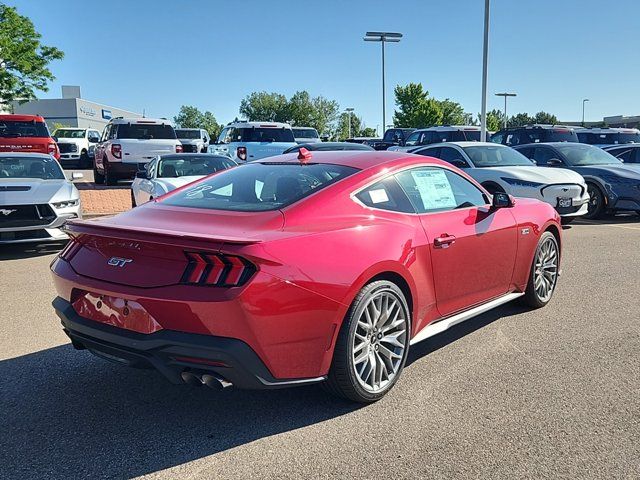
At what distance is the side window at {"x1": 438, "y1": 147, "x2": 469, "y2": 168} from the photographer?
1180 centimetres

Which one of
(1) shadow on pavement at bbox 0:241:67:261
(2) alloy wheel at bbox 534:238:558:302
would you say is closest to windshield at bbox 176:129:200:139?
(1) shadow on pavement at bbox 0:241:67:261

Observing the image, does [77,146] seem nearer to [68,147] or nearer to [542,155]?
[68,147]

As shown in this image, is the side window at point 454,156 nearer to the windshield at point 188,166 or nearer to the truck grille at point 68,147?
the windshield at point 188,166

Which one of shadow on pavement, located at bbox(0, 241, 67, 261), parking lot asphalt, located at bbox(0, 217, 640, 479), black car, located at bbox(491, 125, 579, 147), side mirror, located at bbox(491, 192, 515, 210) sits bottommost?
parking lot asphalt, located at bbox(0, 217, 640, 479)

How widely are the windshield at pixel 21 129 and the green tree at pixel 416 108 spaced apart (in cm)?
3993

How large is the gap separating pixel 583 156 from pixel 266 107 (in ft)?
247

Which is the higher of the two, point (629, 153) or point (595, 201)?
point (629, 153)

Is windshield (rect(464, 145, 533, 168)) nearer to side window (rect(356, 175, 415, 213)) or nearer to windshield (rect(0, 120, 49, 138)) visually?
side window (rect(356, 175, 415, 213))

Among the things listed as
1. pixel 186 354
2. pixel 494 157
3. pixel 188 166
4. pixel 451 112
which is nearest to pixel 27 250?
pixel 188 166

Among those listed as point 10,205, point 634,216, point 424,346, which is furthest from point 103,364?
point 634,216

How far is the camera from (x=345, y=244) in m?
3.36

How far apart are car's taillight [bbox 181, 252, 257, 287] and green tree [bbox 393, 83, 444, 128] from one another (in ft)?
171

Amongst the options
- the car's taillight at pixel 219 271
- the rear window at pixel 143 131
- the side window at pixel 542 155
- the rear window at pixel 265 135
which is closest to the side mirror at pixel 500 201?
the car's taillight at pixel 219 271

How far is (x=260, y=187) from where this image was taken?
13.1 feet
